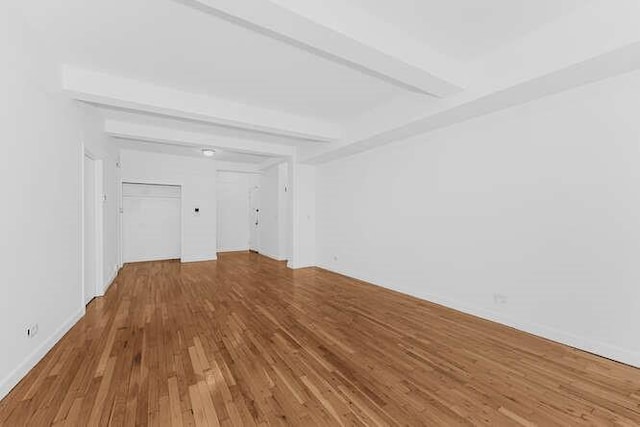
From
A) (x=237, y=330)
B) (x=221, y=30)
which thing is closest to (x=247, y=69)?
(x=221, y=30)

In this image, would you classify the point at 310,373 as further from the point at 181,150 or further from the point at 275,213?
the point at 181,150

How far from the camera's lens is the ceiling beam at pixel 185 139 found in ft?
15.7

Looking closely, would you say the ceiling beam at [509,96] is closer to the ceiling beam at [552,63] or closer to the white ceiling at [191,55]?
the ceiling beam at [552,63]

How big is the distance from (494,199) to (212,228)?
6.94 meters

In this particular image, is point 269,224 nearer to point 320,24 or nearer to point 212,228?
point 212,228

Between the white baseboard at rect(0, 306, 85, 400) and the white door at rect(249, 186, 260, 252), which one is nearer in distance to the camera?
the white baseboard at rect(0, 306, 85, 400)

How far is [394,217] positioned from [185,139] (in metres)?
4.13

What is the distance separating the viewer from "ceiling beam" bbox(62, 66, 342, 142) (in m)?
3.14

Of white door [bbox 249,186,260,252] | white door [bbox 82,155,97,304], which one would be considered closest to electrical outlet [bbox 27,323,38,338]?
white door [bbox 82,155,97,304]

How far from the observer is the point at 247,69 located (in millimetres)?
3131

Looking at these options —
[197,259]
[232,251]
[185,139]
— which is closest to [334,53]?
[185,139]

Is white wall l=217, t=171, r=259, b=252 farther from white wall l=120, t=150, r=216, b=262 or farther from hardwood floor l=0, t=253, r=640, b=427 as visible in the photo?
hardwood floor l=0, t=253, r=640, b=427

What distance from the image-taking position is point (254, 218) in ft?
31.0

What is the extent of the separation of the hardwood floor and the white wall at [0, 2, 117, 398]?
30cm
